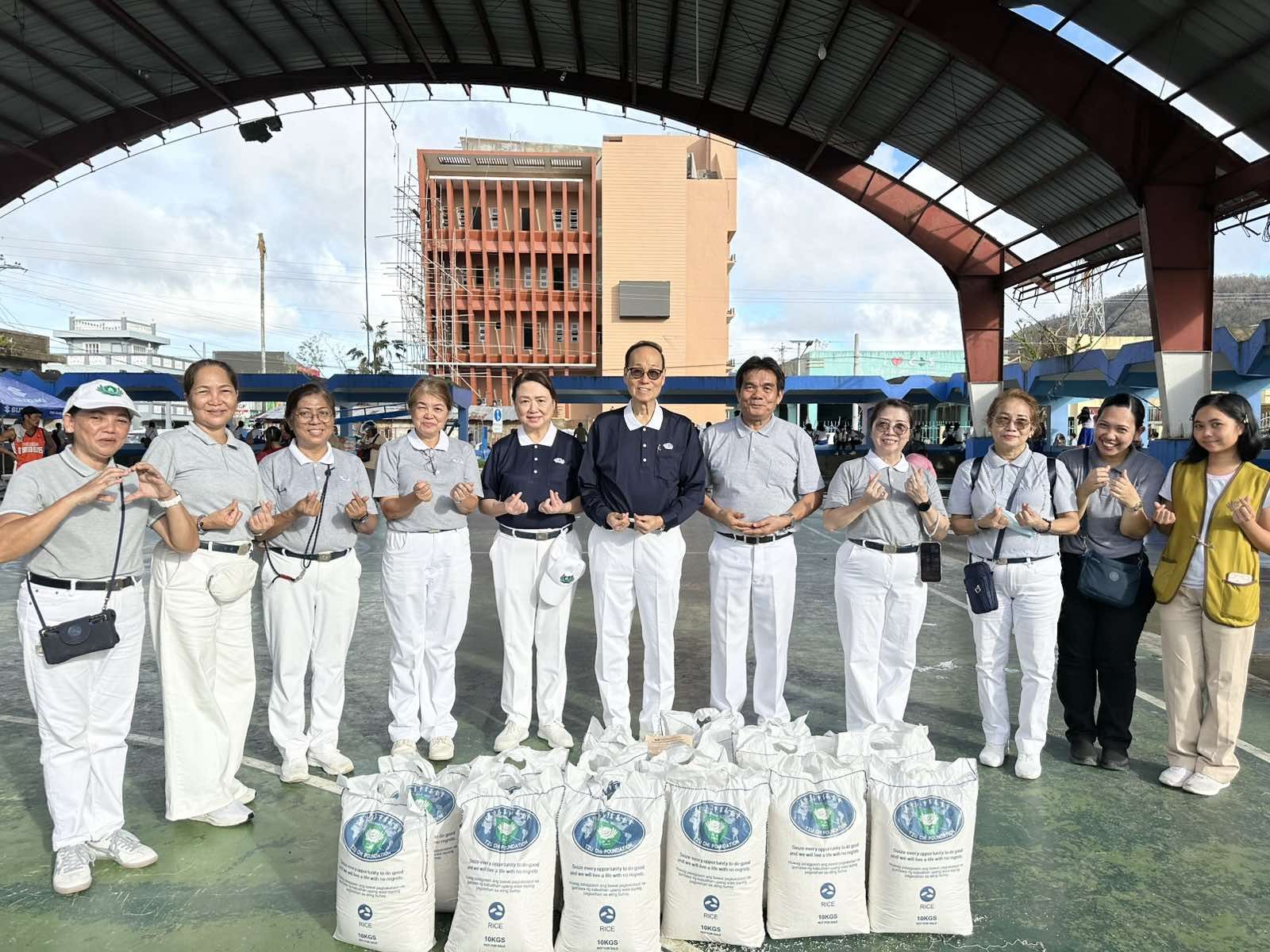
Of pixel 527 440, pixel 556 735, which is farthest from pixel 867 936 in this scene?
pixel 527 440

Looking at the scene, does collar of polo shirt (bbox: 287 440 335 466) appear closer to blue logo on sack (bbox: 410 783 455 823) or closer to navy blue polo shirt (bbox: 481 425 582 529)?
navy blue polo shirt (bbox: 481 425 582 529)

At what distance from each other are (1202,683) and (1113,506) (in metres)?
A: 0.87

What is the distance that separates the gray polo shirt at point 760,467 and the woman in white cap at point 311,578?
1.69 metres

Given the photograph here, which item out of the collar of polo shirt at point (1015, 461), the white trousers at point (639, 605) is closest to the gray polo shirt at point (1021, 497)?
the collar of polo shirt at point (1015, 461)

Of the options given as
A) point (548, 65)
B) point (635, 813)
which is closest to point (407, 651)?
point (635, 813)

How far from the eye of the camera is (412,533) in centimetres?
387

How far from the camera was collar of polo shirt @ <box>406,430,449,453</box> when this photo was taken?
394 cm

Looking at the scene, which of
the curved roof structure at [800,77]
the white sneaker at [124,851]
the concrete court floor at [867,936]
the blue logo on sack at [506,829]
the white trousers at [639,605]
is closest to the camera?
the blue logo on sack at [506,829]

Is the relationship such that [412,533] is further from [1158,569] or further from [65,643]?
[1158,569]

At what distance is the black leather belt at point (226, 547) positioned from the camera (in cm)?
316

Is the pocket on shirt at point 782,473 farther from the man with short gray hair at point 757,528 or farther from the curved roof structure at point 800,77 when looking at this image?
the curved roof structure at point 800,77

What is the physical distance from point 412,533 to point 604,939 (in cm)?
210

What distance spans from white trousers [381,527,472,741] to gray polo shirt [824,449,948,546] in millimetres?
1863

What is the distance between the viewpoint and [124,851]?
115 inches
